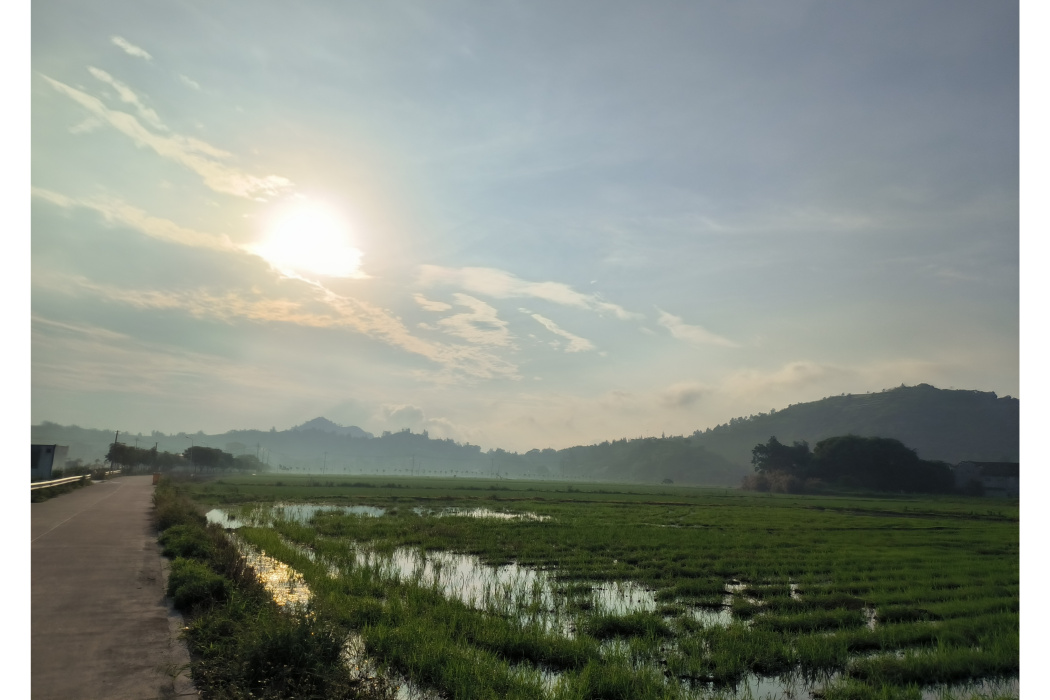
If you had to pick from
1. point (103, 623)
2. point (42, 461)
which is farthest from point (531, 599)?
point (42, 461)

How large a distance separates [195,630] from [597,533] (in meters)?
23.3

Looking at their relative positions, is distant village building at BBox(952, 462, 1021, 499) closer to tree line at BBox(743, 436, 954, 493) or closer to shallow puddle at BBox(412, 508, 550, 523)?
tree line at BBox(743, 436, 954, 493)

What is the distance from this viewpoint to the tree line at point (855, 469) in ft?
343

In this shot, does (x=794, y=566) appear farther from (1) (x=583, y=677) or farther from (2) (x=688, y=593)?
(1) (x=583, y=677)

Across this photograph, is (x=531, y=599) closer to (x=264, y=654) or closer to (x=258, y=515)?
(x=264, y=654)

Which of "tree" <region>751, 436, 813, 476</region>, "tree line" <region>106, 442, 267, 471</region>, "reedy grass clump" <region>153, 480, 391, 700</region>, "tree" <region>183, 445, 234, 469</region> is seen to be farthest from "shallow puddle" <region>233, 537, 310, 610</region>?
"tree" <region>183, 445, 234, 469</region>

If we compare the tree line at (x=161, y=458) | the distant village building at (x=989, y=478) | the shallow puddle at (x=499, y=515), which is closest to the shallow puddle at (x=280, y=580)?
the shallow puddle at (x=499, y=515)

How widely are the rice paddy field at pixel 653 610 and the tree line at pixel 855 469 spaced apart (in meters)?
89.8

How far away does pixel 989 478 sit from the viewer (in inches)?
3903

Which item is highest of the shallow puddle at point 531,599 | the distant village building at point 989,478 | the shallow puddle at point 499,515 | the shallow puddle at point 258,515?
the shallow puddle at point 531,599

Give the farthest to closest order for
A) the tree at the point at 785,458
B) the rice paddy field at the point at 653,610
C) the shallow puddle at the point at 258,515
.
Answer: the tree at the point at 785,458, the shallow puddle at the point at 258,515, the rice paddy field at the point at 653,610

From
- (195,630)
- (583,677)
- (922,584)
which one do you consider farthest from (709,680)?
(922,584)

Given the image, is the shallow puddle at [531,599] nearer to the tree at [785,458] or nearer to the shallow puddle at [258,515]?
the shallow puddle at [258,515]

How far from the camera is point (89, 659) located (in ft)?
30.0
